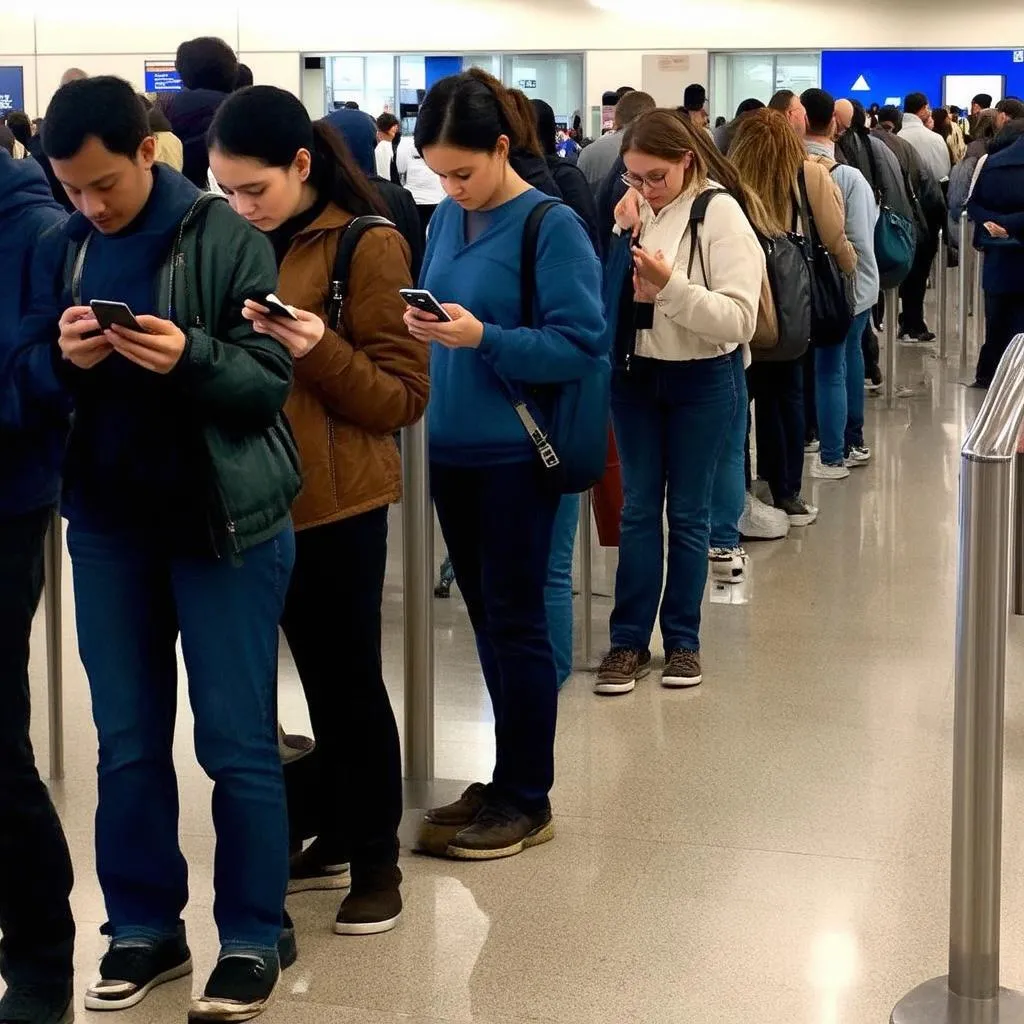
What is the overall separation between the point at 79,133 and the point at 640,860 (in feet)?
6.19

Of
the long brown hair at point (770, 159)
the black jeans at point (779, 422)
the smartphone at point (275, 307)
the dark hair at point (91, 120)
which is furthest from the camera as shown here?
the black jeans at point (779, 422)

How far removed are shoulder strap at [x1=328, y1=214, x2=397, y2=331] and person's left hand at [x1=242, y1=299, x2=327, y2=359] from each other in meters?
0.22

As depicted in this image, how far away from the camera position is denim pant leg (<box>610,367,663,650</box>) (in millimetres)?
4723

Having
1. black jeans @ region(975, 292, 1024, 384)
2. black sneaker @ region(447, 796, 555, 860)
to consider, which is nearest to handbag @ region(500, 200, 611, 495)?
black sneaker @ region(447, 796, 555, 860)

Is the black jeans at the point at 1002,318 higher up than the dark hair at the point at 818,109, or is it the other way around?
the dark hair at the point at 818,109

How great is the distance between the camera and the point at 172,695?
9.16 ft

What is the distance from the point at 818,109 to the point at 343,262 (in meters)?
4.80

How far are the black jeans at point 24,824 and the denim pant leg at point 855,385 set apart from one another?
19.3ft

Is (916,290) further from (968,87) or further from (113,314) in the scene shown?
(113,314)

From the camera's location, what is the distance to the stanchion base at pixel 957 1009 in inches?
107

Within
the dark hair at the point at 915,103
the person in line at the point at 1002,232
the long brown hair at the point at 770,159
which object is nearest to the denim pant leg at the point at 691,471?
the long brown hair at the point at 770,159

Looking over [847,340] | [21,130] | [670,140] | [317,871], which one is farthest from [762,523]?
[21,130]

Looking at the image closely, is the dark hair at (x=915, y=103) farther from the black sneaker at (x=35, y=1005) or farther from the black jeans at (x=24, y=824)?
the black sneaker at (x=35, y=1005)

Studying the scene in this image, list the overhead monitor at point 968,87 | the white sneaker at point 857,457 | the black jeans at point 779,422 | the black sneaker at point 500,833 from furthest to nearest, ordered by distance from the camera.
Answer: the overhead monitor at point 968,87 → the white sneaker at point 857,457 → the black jeans at point 779,422 → the black sneaker at point 500,833
